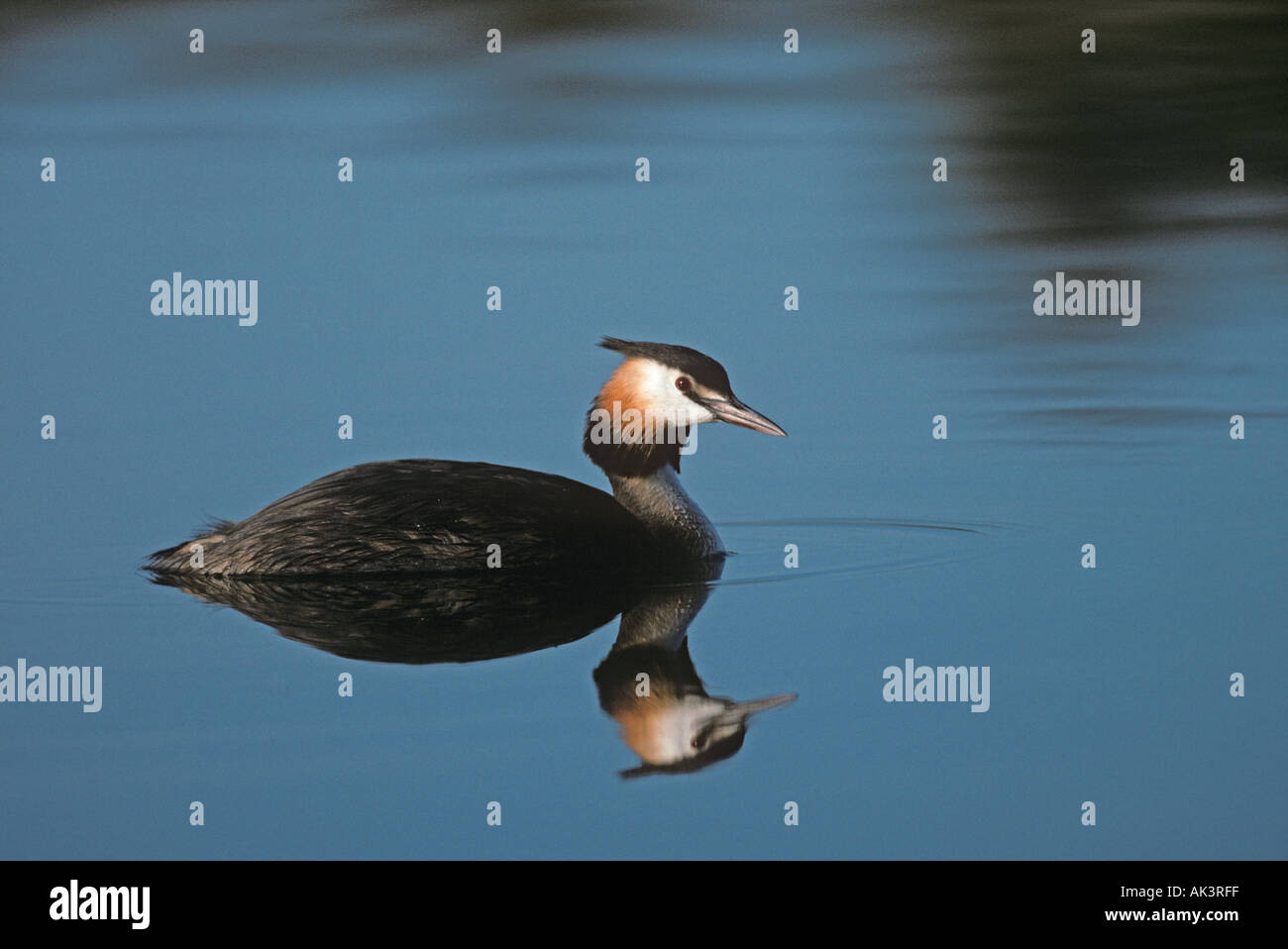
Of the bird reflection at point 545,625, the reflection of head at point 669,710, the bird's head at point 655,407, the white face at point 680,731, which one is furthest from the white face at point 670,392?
the white face at point 680,731

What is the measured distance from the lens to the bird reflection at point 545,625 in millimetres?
5602

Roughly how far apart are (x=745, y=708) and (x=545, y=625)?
1.12m

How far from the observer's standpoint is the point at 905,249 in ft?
39.1

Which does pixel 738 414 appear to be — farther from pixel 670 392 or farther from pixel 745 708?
pixel 745 708

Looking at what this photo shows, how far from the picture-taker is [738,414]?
25.2 ft

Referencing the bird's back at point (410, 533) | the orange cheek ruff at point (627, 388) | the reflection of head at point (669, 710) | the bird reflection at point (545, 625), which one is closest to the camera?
the reflection of head at point (669, 710)

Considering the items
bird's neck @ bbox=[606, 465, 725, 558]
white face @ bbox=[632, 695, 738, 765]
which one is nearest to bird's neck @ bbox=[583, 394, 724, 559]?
bird's neck @ bbox=[606, 465, 725, 558]

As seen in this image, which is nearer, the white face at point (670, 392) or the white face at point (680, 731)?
the white face at point (680, 731)

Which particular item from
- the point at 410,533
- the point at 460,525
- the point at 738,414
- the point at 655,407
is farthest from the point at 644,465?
the point at 410,533

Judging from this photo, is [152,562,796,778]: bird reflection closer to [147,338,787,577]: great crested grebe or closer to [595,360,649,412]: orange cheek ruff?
[147,338,787,577]: great crested grebe

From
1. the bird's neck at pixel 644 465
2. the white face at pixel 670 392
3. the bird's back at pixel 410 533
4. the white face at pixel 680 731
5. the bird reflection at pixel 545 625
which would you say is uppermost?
the white face at pixel 670 392

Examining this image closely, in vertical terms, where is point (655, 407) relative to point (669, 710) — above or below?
above

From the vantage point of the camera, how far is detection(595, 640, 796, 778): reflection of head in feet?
Result: 17.6

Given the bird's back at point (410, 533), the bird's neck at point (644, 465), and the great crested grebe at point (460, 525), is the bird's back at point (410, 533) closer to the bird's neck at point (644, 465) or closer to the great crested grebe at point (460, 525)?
the great crested grebe at point (460, 525)
